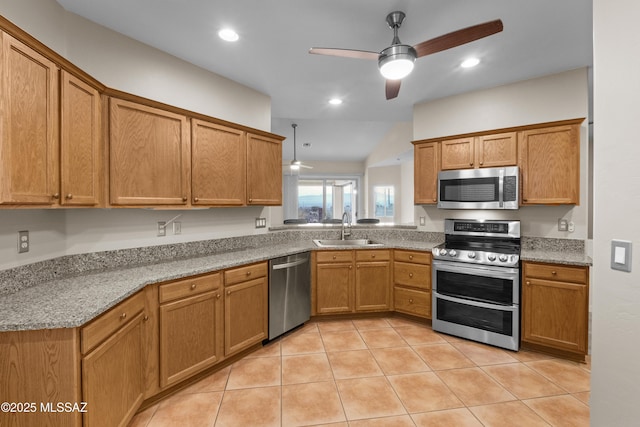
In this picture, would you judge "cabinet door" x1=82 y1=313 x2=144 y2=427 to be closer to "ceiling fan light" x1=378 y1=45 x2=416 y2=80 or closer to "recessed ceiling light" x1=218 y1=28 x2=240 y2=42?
"recessed ceiling light" x1=218 y1=28 x2=240 y2=42

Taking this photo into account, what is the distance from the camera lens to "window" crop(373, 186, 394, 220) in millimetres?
8734

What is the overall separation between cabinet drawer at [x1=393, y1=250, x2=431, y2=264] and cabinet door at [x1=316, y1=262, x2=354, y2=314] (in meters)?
0.58

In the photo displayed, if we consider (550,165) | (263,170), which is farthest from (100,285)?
(550,165)

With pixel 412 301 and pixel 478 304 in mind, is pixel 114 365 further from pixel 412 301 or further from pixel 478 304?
pixel 478 304

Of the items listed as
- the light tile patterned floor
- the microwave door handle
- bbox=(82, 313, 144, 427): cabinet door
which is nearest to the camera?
bbox=(82, 313, 144, 427): cabinet door

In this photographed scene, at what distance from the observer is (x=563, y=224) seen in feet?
9.43

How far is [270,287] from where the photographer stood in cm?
277

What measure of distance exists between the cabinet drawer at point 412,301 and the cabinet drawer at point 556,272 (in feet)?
3.29

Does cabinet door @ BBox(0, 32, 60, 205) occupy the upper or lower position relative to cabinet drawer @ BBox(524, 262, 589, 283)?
upper

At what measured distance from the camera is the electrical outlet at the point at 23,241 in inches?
65.1

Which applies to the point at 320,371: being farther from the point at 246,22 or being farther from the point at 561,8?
the point at 561,8

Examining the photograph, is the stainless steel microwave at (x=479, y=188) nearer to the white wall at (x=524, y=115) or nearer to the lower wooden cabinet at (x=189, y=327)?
the white wall at (x=524, y=115)

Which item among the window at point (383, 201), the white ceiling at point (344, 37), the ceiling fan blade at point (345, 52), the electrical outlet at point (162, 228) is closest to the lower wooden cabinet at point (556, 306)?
the white ceiling at point (344, 37)

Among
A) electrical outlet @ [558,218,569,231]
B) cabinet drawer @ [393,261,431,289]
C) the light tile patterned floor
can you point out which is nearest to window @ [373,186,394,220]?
cabinet drawer @ [393,261,431,289]
